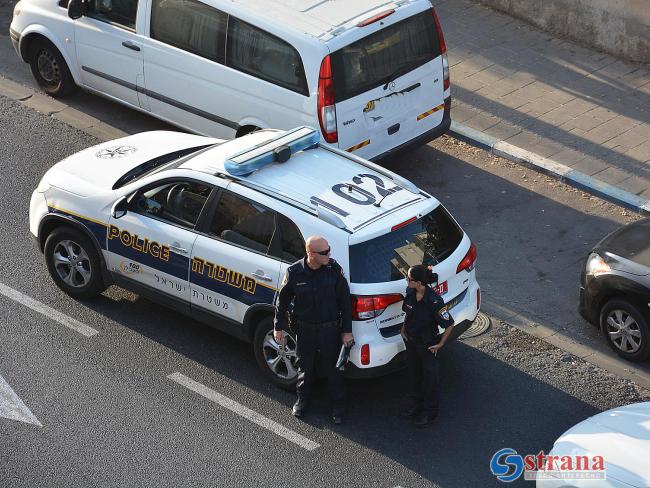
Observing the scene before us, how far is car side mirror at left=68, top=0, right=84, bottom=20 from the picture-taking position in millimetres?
13164

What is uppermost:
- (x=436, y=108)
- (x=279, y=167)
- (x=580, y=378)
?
(x=279, y=167)

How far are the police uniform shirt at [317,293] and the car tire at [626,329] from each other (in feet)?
8.30

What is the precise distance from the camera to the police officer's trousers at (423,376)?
8711 mm

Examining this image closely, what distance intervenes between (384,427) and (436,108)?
15.3 ft

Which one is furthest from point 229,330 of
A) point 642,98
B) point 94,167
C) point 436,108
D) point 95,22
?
point 642,98

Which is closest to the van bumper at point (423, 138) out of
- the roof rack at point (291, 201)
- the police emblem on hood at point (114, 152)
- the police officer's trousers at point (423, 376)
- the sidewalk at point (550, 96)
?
the sidewalk at point (550, 96)

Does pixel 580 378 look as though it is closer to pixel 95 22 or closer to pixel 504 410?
pixel 504 410

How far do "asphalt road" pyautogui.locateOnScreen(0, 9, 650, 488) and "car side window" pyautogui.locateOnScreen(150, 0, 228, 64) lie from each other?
254 cm

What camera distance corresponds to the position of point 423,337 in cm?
860

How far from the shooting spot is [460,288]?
9273 millimetres

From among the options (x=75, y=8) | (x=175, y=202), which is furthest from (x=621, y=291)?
(x=75, y=8)

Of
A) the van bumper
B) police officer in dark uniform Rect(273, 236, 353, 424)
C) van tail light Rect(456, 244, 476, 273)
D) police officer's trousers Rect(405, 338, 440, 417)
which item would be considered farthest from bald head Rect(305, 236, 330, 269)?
the van bumper

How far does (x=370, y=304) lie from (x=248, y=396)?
1341mm

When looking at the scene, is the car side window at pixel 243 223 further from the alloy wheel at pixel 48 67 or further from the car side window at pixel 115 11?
the alloy wheel at pixel 48 67
